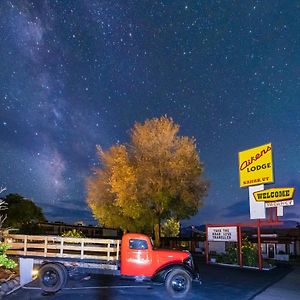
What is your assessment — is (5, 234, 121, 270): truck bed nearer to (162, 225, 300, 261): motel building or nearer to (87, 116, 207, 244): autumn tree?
(162, 225, 300, 261): motel building

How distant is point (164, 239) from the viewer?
4062 cm

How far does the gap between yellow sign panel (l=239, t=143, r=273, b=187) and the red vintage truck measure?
10.9 metres

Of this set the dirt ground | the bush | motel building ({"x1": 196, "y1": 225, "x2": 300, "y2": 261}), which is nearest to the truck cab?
the bush

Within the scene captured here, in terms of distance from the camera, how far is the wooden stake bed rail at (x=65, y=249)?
1488 centimetres

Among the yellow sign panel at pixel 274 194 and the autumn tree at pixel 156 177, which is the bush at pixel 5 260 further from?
the autumn tree at pixel 156 177

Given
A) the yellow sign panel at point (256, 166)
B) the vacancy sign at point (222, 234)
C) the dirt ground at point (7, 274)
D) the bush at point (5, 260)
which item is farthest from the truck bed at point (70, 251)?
the vacancy sign at point (222, 234)

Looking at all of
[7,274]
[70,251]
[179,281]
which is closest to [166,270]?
[179,281]

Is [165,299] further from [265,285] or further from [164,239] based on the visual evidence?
[164,239]

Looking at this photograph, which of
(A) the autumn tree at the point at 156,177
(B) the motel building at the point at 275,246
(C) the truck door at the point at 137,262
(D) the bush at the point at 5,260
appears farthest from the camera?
(A) the autumn tree at the point at 156,177

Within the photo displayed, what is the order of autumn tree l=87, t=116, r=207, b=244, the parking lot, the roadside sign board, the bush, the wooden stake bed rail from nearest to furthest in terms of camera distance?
the bush → the parking lot → the wooden stake bed rail → the roadside sign board → autumn tree l=87, t=116, r=207, b=244

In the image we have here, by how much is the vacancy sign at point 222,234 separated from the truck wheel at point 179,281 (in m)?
12.1

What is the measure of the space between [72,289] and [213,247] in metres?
18.8

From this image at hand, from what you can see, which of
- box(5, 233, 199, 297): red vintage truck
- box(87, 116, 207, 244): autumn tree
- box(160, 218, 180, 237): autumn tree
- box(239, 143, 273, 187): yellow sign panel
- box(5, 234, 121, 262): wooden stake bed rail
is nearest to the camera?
box(5, 233, 199, 297): red vintage truck

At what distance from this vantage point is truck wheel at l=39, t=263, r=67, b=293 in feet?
46.3
